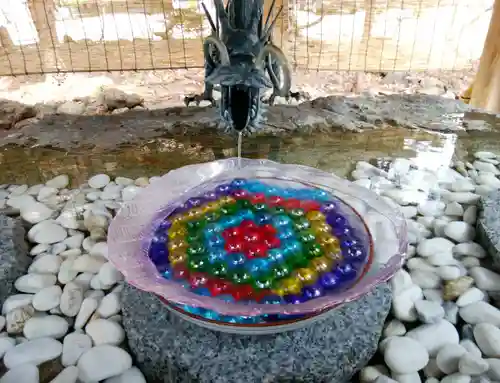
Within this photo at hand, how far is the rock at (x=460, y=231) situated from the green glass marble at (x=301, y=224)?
0.50 metres

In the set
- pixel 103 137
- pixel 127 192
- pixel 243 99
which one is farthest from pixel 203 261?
pixel 103 137

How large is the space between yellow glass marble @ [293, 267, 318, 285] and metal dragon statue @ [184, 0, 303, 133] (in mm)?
406

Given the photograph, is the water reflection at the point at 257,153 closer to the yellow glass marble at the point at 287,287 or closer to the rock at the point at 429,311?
the rock at the point at 429,311

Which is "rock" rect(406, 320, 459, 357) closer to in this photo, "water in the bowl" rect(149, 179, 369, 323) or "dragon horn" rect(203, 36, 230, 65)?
"water in the bowl" rect(149, 179, 369, 323)

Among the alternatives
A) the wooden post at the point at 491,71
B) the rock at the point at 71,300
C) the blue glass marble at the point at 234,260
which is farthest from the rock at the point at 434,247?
the wooden post at the point at 491,71

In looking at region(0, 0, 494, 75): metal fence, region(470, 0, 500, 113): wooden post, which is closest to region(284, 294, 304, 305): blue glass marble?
region(470, 0, 500, 113): wooden post

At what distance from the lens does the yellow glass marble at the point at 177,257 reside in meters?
1.22

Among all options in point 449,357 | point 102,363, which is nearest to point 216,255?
point 102,363

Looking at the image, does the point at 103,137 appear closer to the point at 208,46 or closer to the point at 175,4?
the point at 208,46

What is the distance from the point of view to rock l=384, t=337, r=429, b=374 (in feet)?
3.66

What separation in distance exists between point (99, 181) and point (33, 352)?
2.71 feet

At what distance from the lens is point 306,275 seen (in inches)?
46.3

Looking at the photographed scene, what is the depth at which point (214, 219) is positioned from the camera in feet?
4.45

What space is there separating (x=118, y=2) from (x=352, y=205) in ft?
10.2
